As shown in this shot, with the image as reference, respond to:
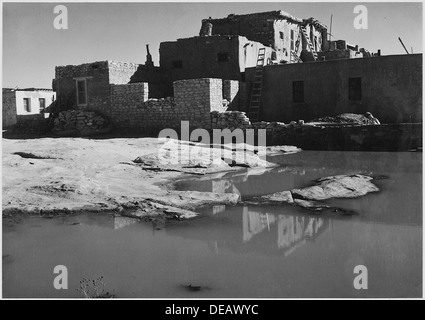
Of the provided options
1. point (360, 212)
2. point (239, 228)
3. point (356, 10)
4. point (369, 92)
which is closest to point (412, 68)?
point (369, 92)

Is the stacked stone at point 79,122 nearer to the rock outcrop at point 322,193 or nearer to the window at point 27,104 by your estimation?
the window at point 27,104

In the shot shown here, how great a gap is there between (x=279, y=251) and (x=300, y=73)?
1514 centimetres

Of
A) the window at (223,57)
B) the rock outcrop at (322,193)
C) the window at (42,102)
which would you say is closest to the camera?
the rock outcrop at (322,193)

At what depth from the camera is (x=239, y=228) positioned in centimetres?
743

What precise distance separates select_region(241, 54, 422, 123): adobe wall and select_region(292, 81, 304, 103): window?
0.44 feet

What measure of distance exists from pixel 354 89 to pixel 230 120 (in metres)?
5.41

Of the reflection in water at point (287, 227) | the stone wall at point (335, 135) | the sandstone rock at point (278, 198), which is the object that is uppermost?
the stone wall at point (335, 135)

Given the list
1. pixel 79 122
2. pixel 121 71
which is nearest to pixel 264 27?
pixel 121 71

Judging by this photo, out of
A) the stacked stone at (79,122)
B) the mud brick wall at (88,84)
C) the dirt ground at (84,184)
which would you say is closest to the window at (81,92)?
the mud brick wall at (88,84)

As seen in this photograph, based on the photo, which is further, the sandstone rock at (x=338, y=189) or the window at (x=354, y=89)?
the window at (x=354, y=89)

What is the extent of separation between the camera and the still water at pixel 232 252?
5320 mm

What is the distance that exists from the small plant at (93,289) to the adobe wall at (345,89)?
16.3 metres

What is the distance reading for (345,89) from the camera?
19844 mm

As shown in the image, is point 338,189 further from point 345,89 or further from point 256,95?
point 256,95
